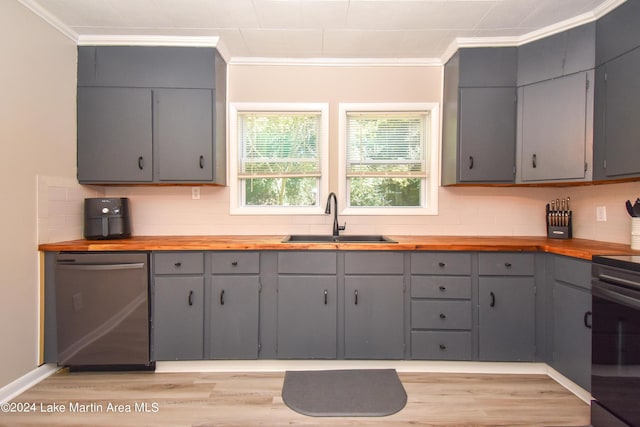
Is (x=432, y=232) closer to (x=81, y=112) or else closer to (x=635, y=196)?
(x=635, y=196)

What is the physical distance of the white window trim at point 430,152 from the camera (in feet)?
9.75

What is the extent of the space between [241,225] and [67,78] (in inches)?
69.3

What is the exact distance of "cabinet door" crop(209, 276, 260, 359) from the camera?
93.7 inches

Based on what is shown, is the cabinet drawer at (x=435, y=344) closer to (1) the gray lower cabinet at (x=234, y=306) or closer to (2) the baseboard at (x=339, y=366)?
(2) the baseboard at (x=339, y=366)

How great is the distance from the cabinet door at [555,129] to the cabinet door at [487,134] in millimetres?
98

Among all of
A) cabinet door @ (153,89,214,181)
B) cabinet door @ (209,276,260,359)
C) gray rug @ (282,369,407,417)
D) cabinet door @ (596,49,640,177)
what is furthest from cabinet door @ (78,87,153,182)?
cabinet door @ (596,49,640,177)

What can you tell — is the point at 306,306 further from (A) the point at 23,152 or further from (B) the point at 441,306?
(A) the point at 23,152

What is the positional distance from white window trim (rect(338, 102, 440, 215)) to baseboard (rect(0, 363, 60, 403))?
251cm

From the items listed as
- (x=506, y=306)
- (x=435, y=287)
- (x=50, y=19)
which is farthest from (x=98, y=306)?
(x=506, y=306)

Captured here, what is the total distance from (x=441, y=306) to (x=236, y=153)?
84.8 inches

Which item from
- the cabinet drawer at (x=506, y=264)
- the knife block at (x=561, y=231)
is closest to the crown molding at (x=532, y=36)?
the knife block at (x=561, y=231)

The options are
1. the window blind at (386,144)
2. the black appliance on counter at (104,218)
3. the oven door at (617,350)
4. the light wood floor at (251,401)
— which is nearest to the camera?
the oven door at (617,350)

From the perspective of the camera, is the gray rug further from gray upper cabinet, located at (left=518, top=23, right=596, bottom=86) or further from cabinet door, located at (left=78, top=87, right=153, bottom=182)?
gray upper cabinet, located at (left=518, top=23, right=596, bottom=86)

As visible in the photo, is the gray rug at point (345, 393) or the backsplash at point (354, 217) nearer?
the gray rug at point (345, 393)
